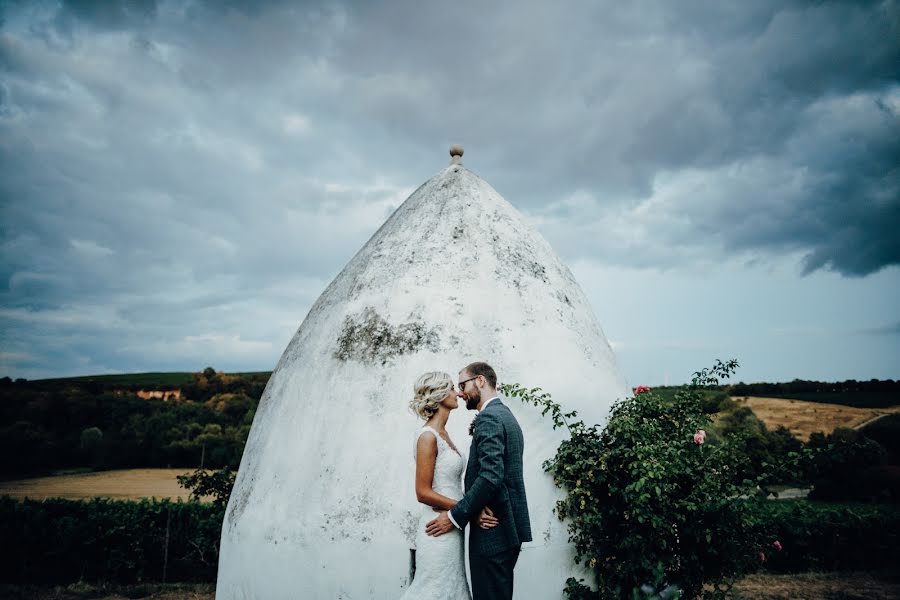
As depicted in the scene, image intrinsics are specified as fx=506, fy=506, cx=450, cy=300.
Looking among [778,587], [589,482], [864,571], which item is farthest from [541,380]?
[864,571]

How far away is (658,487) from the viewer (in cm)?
352

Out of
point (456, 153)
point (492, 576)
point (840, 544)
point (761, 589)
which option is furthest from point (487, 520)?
point (840, 544)

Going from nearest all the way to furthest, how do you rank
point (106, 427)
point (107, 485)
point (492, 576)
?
1. point (492, 576)
2. point (107, 485)
3. point (106, 427)

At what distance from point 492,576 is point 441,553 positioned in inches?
12.8

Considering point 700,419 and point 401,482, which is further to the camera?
point 700,419

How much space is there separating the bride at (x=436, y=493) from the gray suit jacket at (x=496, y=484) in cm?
9

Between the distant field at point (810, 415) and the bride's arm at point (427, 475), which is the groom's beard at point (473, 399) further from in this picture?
the distant field at point (810, 415)

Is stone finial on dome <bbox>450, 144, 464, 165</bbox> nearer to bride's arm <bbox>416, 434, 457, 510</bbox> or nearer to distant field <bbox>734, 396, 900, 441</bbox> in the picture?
bride's arm <bbox>416, 434, 457, 510</bbox>

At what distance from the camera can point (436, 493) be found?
3.02 meters

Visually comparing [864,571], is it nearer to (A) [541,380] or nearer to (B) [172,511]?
(A) [541,380]

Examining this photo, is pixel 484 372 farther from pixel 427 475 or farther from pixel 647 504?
pixel 647 504

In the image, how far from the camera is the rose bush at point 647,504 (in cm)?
363

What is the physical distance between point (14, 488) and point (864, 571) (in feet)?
110

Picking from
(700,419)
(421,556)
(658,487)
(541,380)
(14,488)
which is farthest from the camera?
(14,488)
